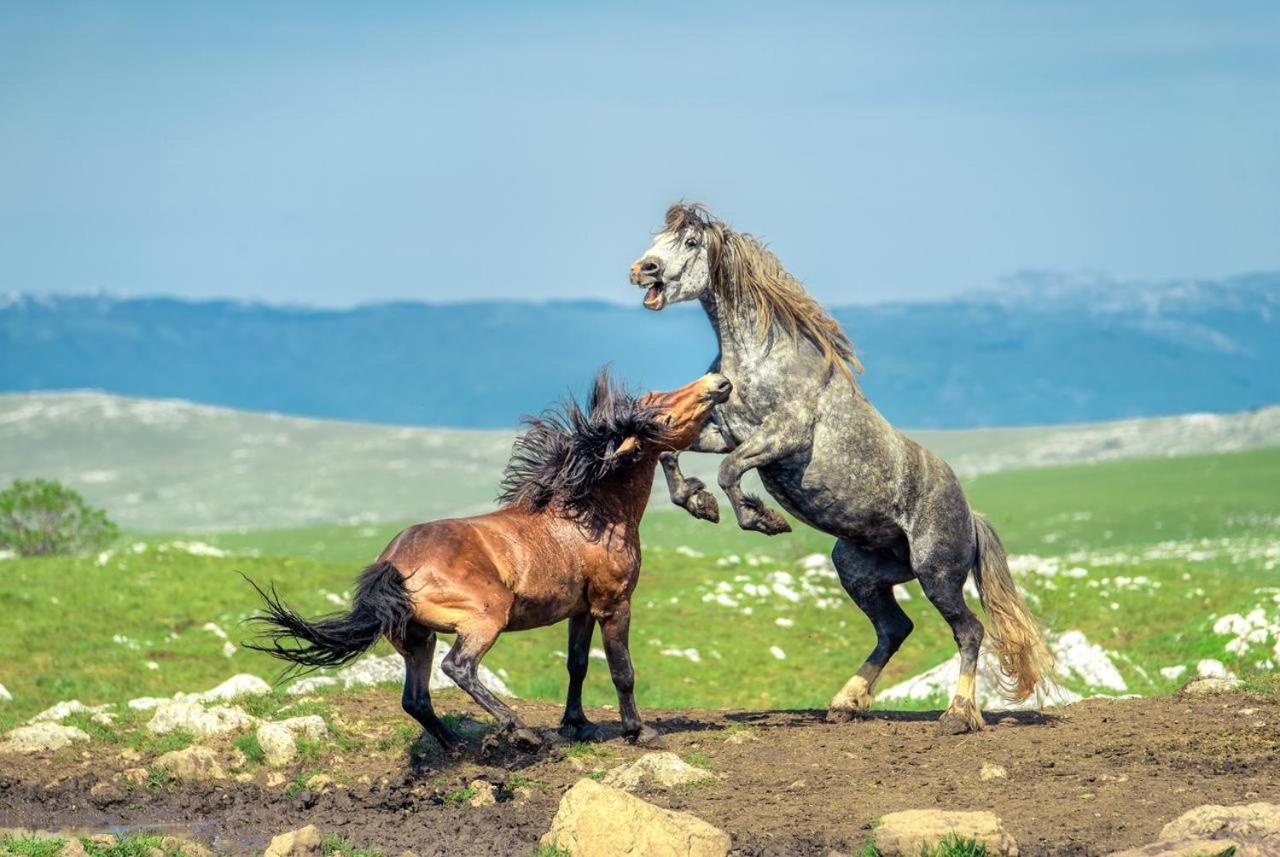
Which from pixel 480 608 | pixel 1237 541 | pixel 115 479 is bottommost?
pixel 115 479

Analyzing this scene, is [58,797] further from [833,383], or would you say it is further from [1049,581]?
[1049,581]

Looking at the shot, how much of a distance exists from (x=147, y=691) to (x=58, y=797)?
21.2 feet

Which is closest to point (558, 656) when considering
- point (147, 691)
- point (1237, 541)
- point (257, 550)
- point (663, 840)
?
point (147, 691)

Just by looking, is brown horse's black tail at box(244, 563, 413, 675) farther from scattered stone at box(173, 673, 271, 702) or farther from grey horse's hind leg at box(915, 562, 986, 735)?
grey horse's hind leg at box(915, 562, 986, 735)

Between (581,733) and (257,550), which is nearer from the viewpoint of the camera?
(581,733)

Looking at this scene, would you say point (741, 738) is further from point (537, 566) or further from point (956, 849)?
point (956, 849)

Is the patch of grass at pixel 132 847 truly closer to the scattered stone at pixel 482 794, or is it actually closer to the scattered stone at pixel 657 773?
the scattered stone at pixel 482 794

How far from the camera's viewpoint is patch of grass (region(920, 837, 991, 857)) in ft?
27.0

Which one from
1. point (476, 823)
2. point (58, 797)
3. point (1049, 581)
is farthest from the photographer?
point (1049, 581)

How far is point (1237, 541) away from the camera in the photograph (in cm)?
3881

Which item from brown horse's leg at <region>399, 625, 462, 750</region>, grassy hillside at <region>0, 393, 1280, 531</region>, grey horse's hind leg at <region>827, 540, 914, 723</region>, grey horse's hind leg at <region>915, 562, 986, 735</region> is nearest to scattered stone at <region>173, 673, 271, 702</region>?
brown horse's leg at <region>399, 625, 462, 750</region>

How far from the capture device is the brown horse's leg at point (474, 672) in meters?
10.2

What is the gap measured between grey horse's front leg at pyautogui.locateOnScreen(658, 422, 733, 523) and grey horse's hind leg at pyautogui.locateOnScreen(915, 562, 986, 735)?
1.78 metres

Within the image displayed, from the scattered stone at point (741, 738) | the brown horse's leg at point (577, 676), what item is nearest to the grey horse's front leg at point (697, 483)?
the brown horse's leg at point (577, 676)
